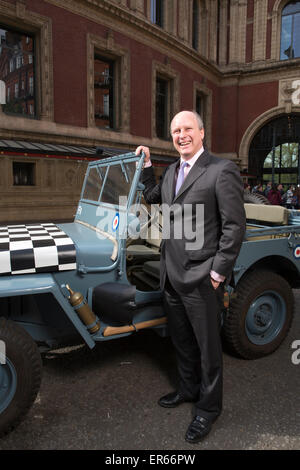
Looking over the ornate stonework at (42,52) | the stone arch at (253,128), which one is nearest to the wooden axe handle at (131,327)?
the ornate stonework at (42,52)

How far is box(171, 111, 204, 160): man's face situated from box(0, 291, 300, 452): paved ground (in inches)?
70.6

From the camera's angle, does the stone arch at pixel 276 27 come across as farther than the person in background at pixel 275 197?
Yes

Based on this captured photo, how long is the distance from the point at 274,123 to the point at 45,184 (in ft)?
51.3

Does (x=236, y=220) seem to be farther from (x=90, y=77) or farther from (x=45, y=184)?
(x=90, y=77)

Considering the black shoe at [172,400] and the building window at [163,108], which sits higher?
the building window at [163,108]

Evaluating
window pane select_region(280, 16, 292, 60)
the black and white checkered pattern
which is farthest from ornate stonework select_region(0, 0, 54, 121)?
window pane select_region(280, 16, 292, 60)

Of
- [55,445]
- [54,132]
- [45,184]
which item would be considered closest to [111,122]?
[54,132]

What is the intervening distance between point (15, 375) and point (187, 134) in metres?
1.85

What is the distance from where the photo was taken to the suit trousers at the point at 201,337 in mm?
2160

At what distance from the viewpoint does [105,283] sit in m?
2.49

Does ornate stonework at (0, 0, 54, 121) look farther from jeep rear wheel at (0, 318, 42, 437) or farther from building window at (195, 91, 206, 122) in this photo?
jeep rear wheel at (0, 318, 42, 437)

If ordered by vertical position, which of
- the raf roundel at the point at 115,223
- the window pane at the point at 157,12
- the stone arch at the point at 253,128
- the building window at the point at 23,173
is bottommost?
the raf roundel at the point at 115,223

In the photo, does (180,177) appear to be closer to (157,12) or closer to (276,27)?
(157,12)

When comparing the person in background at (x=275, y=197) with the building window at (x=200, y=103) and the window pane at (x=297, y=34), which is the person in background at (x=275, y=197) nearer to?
the building window at (x=200, y=103)
